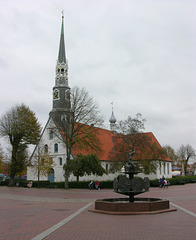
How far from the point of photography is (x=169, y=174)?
203 feet

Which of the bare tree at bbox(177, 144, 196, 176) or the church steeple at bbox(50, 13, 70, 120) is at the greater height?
the church steeple at bbox(50, 13, 70, 120)

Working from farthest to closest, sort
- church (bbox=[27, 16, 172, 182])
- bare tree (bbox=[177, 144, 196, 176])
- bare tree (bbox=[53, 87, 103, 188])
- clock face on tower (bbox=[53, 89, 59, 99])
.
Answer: bare tree (bbox=[177, 144, 196, 176]) → clock face on tower (bbox=[53, 89, 59, 99]) → church (bbox=[27, 16, 172, 182]) → bare tree (bbox=[53, 87, 103, 188])

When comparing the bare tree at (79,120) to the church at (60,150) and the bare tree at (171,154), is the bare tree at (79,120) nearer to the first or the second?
the church at (60,150)

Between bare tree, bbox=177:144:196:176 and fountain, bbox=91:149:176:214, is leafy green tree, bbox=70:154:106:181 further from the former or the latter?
bare tree, bbox=177:144:196:176

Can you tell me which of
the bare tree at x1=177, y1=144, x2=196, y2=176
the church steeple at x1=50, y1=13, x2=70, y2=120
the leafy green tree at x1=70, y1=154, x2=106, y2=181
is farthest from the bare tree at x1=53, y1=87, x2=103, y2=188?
the bare tree at x1=177, y1=144, x2=196, y2=176

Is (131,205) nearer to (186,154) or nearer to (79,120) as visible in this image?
(79,120)

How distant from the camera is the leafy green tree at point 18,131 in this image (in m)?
42.2

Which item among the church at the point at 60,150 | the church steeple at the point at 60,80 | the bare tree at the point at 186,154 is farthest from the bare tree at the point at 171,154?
the church steeple at the point at 60,80

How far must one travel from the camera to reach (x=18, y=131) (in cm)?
4256

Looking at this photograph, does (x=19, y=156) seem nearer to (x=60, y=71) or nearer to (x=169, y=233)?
(x=60, y=71)

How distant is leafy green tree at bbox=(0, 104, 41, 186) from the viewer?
42.2 metres

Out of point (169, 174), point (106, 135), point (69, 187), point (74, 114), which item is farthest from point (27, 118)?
point (169, 174)

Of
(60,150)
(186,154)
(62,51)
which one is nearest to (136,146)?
(60,150)

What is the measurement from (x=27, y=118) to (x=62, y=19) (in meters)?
32.0
